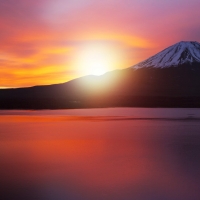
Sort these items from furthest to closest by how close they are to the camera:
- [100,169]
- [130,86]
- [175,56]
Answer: [175,56] → [130,86] → [100,169]

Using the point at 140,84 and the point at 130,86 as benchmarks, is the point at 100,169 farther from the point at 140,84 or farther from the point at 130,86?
the point at 140,84

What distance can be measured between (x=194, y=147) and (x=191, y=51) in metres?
176

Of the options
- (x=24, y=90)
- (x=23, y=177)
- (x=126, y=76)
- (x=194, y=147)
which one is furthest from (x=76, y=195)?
(x=126, y=76)

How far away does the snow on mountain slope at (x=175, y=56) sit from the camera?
6688 inches

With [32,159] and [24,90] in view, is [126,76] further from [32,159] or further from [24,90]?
[32,159]

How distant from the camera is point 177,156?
13797 millimetres

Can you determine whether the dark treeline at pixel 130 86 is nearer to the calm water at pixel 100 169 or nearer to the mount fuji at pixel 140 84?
the mount fuji at pixel 140 84

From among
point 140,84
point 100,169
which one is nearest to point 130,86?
point 140,84

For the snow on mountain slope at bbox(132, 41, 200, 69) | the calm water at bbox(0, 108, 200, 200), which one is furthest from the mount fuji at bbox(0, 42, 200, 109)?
the calm water at bbox(0, 108, 200, 200)

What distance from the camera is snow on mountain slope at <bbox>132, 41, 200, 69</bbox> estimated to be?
557 ft

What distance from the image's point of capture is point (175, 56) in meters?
181

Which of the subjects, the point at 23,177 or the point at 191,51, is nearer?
the point at 23,177

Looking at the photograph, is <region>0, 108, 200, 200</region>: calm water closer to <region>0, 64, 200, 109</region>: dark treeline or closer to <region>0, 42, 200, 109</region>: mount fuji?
<region>0, 42, 200, 109</region>: mount fuji

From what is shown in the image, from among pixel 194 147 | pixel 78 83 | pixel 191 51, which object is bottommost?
pixel 194 147
